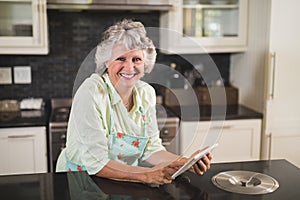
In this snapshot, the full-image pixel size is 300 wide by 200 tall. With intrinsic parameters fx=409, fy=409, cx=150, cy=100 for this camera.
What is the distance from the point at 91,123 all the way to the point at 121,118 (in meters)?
0.14

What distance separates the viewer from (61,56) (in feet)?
10.9

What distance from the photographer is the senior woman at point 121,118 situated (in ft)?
4.84

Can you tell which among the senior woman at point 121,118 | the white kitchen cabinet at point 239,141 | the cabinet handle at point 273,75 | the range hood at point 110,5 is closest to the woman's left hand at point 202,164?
the senior woman at point 121,118

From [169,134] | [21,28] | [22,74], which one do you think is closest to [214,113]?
[169,134]

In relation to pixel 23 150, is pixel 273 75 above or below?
above

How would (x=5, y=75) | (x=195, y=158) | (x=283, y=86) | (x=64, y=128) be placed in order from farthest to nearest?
(x=5, y=75) → (x=283, y=86) → (x=64, y=128) → (x=195, y=158)

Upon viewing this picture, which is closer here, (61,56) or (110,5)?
(110,5)

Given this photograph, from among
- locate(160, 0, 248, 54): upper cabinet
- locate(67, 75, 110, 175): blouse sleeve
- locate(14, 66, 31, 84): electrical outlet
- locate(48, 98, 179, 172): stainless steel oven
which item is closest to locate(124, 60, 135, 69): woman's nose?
locate(67, 75, 110, 175): blouse sleeve

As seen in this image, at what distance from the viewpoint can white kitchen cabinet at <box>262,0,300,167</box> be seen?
9.66ft

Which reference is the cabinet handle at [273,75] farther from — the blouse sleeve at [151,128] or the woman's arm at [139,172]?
the woman's arm at [139,172]

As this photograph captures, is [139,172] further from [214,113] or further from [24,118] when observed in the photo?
[24,118]

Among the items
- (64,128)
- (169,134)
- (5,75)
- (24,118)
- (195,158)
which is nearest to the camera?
(195,158)

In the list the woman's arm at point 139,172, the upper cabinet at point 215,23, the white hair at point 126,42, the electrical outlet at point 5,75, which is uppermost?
the upper cabinet at point 215,23

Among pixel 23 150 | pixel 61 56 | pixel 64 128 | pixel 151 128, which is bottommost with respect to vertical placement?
pixel 23 150
